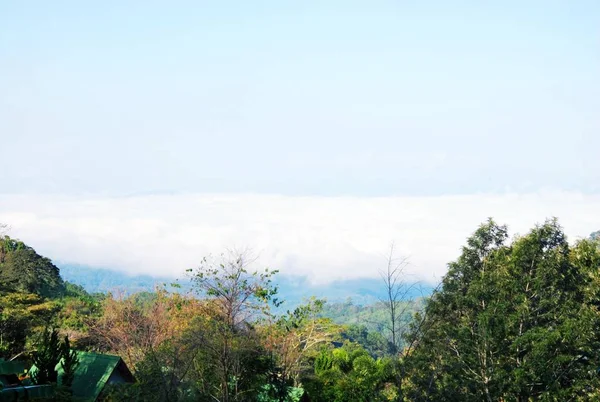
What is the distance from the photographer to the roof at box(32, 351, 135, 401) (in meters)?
24.5

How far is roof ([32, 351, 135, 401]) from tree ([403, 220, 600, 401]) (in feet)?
37.2

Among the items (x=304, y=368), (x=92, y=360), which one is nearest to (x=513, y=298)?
(x=304, y=368)

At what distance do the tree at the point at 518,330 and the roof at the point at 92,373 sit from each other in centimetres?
1135

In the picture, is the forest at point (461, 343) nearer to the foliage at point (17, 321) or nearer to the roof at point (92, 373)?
the roof at point (92, 373)

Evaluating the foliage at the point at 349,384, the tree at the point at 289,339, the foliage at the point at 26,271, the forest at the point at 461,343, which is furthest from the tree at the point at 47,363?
the foliage at the point at 26,271

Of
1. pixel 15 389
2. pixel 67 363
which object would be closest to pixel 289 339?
pixel 67 363

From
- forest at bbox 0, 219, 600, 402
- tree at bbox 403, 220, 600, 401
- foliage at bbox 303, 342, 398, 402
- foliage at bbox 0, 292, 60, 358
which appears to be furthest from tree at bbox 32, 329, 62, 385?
foliage at bbox 303, 342, 398, 402

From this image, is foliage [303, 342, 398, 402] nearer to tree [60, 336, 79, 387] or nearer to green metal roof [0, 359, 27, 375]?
tree [60, 336, 79, 387]

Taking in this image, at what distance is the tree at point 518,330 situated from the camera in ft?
72.8

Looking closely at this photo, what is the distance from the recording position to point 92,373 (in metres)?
25.2

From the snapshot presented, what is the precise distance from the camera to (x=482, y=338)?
23.1 metres

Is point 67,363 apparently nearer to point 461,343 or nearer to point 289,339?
point 289,339

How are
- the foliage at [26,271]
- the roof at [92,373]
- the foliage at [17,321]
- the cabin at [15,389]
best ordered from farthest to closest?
the foliage at [26,271]
the foliage at [17,321]
the roof at [92,373]
the cabin at [15,389]

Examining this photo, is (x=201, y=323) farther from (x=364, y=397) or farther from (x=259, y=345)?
(x=364, y=397)
